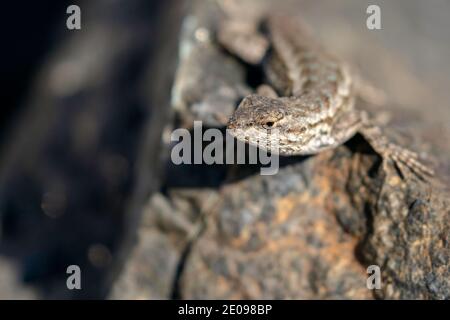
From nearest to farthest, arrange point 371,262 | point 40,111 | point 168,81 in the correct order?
1. point 371,262
2. point 168,81
3. point 40,111

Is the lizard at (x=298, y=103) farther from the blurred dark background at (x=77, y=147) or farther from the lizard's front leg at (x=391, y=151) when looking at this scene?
the blurred dark background at (x=77, y=147)

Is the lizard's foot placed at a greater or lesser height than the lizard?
lesser

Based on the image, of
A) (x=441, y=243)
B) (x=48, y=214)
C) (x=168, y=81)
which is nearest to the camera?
(x=441, y=243)

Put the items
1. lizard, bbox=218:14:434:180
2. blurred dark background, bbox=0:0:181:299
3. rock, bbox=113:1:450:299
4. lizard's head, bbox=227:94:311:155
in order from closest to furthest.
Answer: rock, bbox=113:1:450:299 → lizard's head, bbox=227:94:311:155 → lizard, bbox=218:14:434:180 → blurred dark background, bbox=0:0:181:299

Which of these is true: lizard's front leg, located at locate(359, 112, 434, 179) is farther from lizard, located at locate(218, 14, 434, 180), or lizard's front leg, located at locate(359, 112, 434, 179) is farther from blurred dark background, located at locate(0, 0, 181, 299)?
blurred dark background, located at locate(0, 0, 181, 299)

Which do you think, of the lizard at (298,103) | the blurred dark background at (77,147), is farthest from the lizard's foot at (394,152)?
the blurred dark background at (77,147)

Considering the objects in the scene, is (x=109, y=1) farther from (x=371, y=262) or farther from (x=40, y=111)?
(x=371, y=262)

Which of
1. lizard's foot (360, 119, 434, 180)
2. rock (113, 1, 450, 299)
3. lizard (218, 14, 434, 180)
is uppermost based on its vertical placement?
lizard (218, 14, 434, 180)

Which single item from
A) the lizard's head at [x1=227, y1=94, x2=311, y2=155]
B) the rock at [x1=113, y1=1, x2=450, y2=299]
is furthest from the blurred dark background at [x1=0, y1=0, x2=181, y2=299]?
the lizard's head at [x1=227, y1=94, x2=311, y2=155]
